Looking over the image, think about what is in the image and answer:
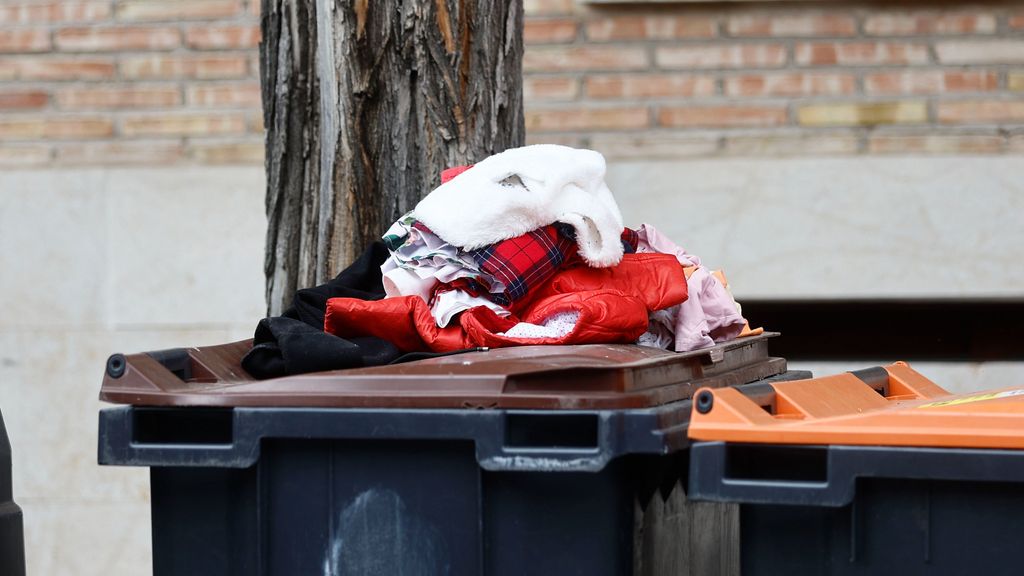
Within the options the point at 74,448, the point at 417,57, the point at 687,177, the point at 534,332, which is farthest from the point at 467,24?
the point at 74,448

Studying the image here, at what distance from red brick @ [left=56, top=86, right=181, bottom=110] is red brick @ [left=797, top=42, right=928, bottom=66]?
2.27 meters

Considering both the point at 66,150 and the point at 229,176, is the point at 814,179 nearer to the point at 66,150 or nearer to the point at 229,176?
the point at 229,176

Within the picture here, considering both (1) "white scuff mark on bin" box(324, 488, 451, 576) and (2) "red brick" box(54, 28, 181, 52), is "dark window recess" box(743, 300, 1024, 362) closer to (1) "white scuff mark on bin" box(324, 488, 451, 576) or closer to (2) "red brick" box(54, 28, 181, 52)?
(2) "red brick" box(54, 28, 181, 52)

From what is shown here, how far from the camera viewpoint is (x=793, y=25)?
14.5 feet

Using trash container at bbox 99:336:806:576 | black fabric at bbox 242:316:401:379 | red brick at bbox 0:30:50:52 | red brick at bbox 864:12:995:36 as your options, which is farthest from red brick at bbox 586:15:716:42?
trash container at bbox 99:336:806:576

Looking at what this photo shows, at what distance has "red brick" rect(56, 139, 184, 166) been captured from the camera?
459 centimetres

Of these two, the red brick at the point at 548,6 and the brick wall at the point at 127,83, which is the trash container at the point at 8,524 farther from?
the red brick at the point at 548,6

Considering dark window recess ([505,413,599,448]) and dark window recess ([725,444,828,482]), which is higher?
dark window recess ([505,413,599,448])

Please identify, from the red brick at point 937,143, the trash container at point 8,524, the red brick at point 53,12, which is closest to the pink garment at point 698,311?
the trash container at point 8,524

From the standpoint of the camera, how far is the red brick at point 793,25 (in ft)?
14.5

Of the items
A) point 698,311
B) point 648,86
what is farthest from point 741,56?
point 698,311

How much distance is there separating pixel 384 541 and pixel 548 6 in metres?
2.87

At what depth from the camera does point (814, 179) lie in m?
4.45

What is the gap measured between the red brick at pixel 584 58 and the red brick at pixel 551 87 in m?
0.03
